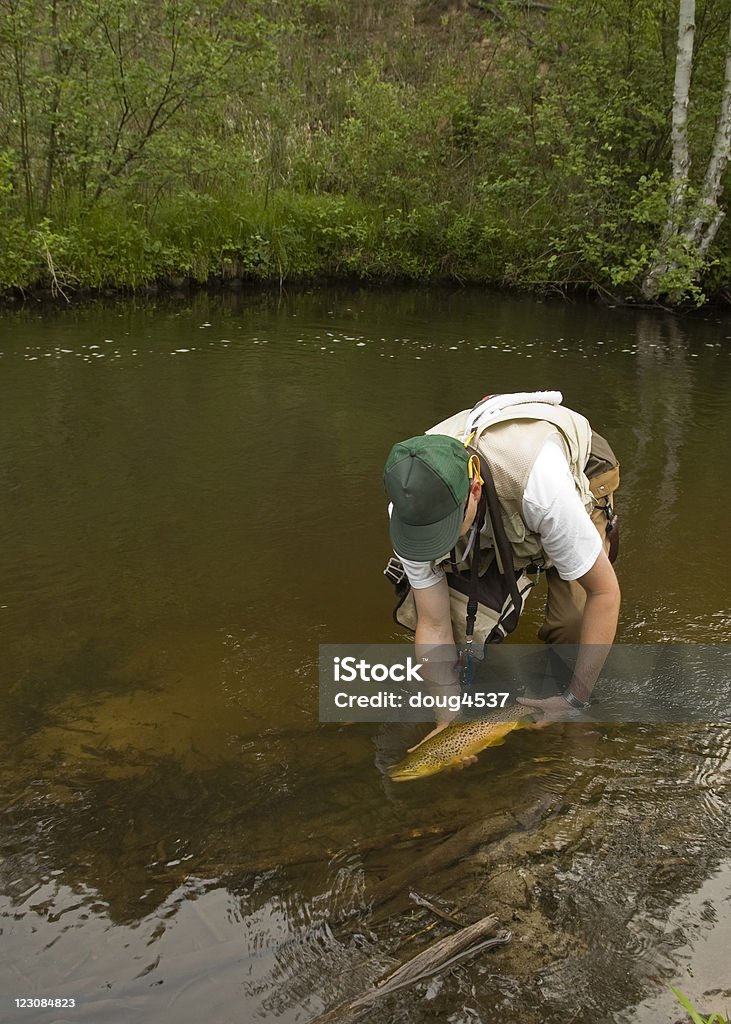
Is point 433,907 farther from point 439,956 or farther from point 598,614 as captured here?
point 598,614

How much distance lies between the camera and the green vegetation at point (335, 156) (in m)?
11.3

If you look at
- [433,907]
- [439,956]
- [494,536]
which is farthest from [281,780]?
[494,536]

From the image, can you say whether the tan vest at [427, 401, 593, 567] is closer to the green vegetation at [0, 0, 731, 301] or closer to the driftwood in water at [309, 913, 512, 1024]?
the driftwood in water at [309, 913, 512, 1024]

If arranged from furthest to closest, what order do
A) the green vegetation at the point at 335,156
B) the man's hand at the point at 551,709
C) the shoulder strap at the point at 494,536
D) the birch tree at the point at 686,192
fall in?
1. the green vegetation at the point at 335,156
2. the birch tree at the point at 686,192
3. the man's hand at the point at 551,709
4. the shoulder strap at the point at 494,536

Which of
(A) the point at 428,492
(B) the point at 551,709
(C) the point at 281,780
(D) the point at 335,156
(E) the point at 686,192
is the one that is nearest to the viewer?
(A) the point at 428,492

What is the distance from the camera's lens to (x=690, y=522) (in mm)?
→ 5426

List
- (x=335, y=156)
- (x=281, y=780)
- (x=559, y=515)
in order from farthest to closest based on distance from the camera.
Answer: (x=335, y=156) < (x=281, y=780) < (x=559, y=515)

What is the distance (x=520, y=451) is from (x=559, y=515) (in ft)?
0.77

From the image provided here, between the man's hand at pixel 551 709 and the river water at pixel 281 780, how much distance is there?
0.08m

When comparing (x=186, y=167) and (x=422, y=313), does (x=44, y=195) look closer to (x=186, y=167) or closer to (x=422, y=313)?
(x=186, y=167)

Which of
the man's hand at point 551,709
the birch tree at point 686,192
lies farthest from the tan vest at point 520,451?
the birch tree at point 686,192

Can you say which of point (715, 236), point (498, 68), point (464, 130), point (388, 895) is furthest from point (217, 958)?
point (498, 68)

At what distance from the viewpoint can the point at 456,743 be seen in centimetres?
314

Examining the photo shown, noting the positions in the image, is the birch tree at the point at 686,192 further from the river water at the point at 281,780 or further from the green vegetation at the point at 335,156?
the river water at the point at 281,780
